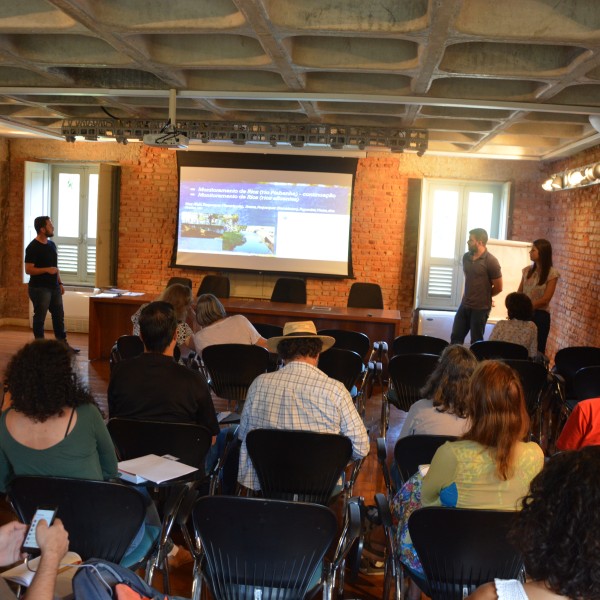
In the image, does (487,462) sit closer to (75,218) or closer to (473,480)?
(473,480)

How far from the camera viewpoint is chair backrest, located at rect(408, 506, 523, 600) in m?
2.40

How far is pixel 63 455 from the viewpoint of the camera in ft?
9.20

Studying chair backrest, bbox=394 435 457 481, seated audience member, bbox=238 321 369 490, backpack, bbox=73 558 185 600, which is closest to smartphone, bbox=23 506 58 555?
backpack, bbox=73 558 185 600

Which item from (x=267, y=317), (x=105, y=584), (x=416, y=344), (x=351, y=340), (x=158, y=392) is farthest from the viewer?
(x=267, y=317)

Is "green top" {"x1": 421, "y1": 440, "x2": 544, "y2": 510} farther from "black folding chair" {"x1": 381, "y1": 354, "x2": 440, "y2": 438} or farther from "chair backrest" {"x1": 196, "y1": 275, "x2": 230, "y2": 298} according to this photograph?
"chair backrest" {"x1": 196, "y1": 275, "x2": 230, "y2": 298}

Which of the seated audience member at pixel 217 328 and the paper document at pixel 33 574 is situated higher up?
the seated audience member at pixel 217 328

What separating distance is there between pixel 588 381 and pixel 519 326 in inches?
48.2

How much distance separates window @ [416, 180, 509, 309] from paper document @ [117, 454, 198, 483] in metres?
8.40

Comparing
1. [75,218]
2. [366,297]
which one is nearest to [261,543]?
[366,297]

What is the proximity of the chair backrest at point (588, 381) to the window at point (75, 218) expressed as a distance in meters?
8.54

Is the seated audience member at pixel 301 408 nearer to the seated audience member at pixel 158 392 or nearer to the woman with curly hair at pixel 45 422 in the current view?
the seated audience member at pixel 158 392

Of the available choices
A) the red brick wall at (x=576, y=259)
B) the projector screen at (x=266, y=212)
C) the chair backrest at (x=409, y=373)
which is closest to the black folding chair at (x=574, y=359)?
the chair backrest at (x=409, y=373)

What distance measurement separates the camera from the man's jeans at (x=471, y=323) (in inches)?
326

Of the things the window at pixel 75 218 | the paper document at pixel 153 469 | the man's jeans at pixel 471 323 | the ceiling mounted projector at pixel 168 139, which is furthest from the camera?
the window at pixel 75 218
